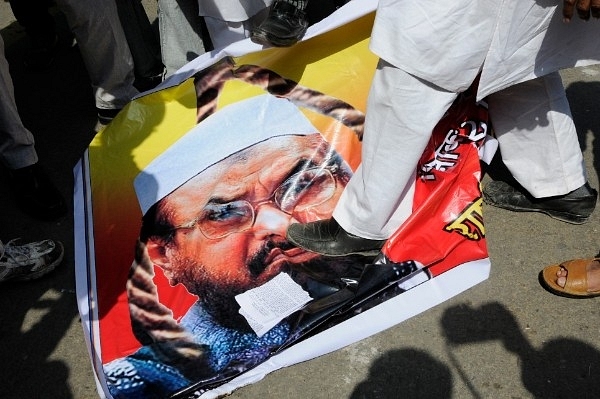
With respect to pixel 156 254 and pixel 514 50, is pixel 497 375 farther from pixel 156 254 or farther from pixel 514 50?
pixel 156 254

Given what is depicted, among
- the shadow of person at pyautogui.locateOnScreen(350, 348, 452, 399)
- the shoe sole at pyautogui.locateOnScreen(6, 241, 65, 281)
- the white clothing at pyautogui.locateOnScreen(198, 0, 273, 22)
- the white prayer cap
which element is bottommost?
the shadow of person at pyautogui.locateOnScreen(350, 348, 452, 399)

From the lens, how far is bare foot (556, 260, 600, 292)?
1.83 m

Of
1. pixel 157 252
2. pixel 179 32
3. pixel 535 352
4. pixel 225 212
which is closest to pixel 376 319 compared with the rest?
pixel 535 352

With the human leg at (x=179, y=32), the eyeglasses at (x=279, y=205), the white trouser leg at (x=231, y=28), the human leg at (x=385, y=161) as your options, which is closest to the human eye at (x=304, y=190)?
the eyeglasses at (x=279, y=205)

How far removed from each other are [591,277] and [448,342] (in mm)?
483

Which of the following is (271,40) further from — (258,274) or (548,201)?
(548,201)

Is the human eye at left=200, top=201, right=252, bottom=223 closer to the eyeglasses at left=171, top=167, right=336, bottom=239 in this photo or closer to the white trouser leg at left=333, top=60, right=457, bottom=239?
the eyeglasses at left=171, top=167, right=336, bottom=239

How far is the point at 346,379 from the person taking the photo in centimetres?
169

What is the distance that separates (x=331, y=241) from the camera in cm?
191

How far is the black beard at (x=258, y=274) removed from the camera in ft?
5.83

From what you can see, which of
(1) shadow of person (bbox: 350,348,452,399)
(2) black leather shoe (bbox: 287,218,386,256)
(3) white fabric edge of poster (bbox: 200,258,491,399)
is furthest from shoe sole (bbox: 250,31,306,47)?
(1) shadow of person (bbox: 350,348,452,399)

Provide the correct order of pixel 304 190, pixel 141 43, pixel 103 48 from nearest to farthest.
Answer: pixel 304 190 → pixel 103 48 → pixel 141 43

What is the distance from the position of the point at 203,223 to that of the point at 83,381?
591 mm

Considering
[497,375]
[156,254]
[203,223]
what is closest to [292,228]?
[203,223]
